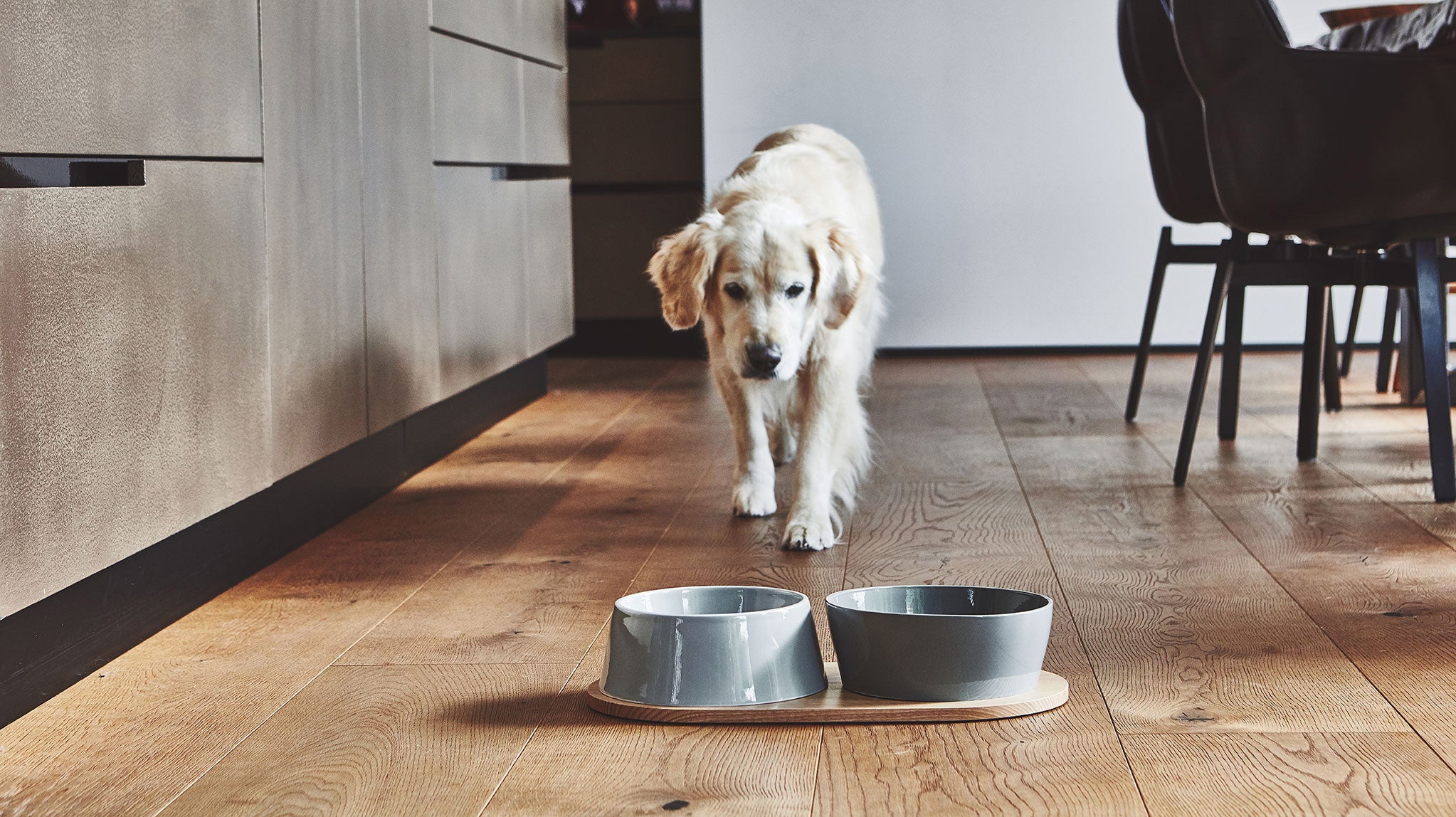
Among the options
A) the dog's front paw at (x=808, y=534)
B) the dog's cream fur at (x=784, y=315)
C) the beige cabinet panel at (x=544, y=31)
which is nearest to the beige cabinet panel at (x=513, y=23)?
the beige cabinet panel at (x=544, y=31)

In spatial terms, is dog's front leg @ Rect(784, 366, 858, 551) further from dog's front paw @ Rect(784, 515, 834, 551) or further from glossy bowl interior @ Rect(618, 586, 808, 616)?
glossy bowl interior @ Rect(618, 586, 808, 616)

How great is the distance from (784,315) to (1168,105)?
1232 millimetres

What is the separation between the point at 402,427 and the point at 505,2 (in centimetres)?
114

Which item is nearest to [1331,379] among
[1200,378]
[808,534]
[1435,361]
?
[1200,378]

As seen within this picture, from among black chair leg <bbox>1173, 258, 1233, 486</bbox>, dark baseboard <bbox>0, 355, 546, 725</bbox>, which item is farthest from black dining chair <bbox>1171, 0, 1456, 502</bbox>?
dark baseboard <bbox>0, 355, 546, 725</bbox>

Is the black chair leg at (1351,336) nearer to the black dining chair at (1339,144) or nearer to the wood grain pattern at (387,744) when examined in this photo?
the black dining chair at (1339,144)

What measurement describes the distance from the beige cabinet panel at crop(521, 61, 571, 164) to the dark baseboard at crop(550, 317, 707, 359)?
1.32 meters

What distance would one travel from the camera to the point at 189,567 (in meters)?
1.81

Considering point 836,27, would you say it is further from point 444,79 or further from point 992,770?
point 992,770

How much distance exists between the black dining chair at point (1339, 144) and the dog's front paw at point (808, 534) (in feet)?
3.15

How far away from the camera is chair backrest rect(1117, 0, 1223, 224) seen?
115 inches

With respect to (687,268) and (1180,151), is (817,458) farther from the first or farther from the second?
(1180,151)

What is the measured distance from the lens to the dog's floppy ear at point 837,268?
2.30 metres

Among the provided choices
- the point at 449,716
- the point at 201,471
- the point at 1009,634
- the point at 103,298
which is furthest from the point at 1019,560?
the point at 103,298
